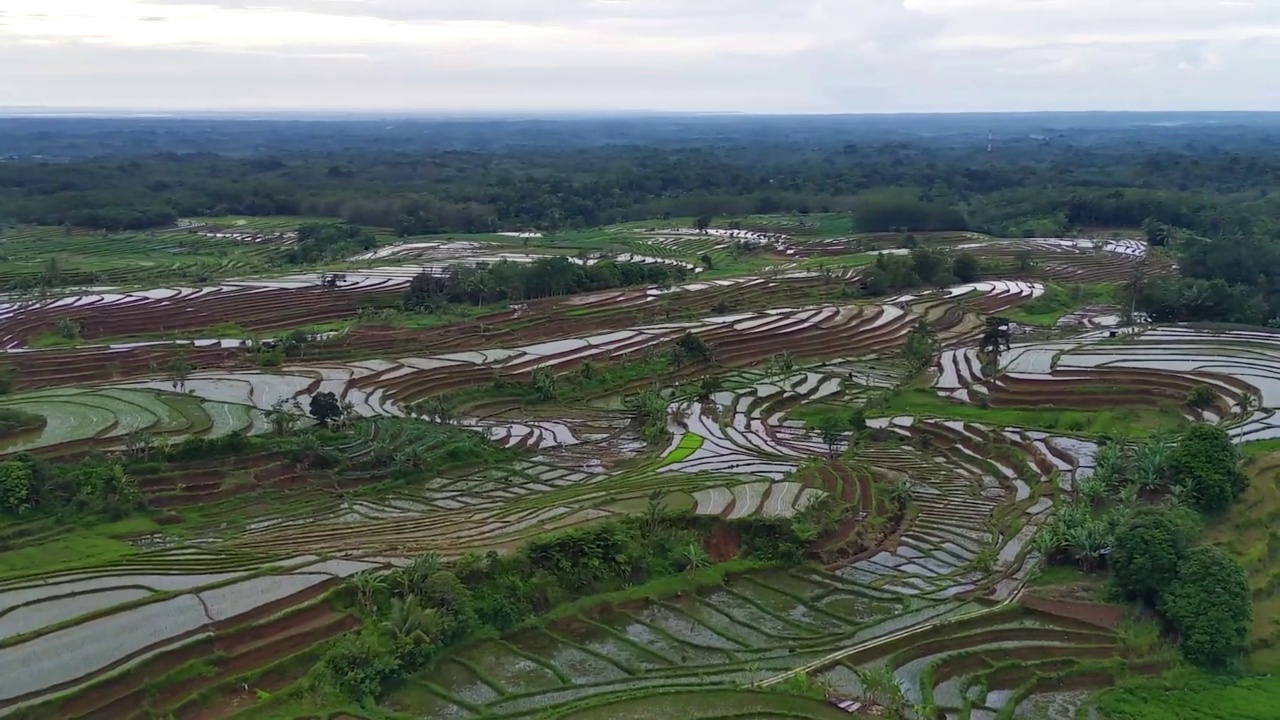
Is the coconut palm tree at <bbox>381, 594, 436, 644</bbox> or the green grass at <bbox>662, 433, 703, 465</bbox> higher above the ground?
the coconut palm tree at <bbox>381, 594, 436, 644</bbox>

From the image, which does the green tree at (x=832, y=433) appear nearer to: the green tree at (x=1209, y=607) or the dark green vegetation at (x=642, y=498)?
the dark green vegetation at (x=642, y=498)

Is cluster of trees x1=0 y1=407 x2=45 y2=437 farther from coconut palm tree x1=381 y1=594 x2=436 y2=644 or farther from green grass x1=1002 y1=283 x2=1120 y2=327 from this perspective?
green grass x1=1002 y1=283 x2=1120 y2=327

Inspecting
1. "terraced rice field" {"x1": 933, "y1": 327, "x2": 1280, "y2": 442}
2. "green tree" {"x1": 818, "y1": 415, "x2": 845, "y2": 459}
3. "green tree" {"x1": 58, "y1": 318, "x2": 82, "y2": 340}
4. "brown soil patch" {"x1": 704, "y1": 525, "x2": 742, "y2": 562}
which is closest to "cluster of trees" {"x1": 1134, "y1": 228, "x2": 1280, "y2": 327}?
"terraced rice field" {"x1": 933, "y1": 327, "x2": 1280, "y2": 442}

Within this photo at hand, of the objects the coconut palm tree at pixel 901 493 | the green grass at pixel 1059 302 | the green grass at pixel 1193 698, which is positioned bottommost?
the green grass at pixel 1193 698

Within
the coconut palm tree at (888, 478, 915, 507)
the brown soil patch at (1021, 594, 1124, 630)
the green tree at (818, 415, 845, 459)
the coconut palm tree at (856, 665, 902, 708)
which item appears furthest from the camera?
the green tree at (818, 415, 845, 459)

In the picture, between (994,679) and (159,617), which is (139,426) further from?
(994,679)

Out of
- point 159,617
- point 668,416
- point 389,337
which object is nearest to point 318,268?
point 389,337

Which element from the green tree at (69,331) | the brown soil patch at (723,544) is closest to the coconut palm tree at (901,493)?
the brown soil patch at (723,544)

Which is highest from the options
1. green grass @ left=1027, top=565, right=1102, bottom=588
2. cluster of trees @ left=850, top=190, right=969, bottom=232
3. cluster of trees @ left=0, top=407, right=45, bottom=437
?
cluster of trees @ left=850, top=190, right=969, bottom=232
